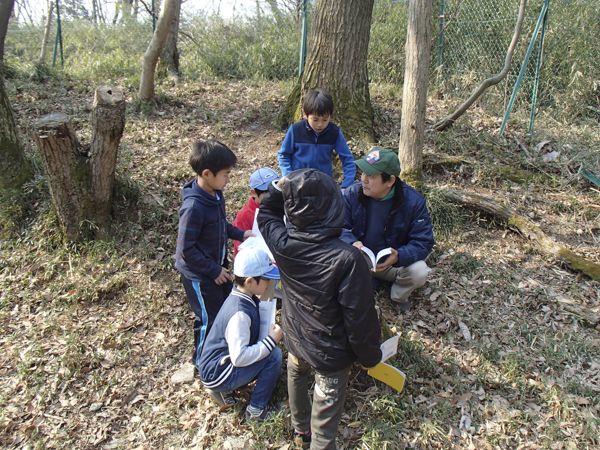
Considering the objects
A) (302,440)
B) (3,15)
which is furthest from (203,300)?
(3,15)

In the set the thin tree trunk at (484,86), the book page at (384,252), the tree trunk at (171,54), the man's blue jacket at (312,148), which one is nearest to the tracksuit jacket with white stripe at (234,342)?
the book page at (384,252)

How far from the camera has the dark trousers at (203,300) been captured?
3160 mm

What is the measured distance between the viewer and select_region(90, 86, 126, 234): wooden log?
A: 4004 mm

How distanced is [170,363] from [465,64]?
707 centimetres

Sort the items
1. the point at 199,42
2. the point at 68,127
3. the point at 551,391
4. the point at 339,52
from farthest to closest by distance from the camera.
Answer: the point at 199,42 → the point at 339,52 → the point at 68,127 → the point at 551,391

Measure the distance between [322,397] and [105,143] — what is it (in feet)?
10.9

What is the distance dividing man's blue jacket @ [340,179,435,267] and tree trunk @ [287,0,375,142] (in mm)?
2252

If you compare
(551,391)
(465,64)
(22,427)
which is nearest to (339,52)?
(465,64)

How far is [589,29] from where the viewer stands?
6.96m

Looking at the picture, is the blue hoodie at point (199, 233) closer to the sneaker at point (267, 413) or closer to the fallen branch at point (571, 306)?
the sneaker at point (267, 413)

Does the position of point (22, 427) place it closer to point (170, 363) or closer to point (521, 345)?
point (170, 363)

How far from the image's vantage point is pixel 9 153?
4707mm

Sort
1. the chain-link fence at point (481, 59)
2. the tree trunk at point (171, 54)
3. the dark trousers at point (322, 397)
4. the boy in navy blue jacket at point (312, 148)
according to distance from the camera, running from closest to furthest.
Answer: the dark trousers at point (322, 397), the boy in navy blue jacket at point (312, 148), the chain-link fence at point (481, 59), the tree trunk at point (171, 54)

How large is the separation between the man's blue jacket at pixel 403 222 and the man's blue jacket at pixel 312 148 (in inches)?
18.5
